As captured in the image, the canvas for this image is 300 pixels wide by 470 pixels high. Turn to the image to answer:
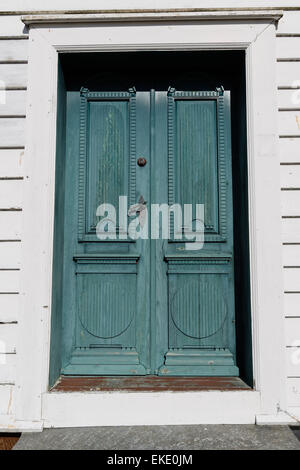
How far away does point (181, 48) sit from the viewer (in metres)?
2.77

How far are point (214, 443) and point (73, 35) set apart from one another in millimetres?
2810

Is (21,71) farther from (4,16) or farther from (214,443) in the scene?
(214,443)

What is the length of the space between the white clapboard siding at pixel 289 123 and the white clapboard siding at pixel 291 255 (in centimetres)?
71

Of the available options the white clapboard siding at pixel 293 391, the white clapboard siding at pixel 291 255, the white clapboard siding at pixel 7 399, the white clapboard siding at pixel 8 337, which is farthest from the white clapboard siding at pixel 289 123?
the white clapboard siding at pixel 7 399

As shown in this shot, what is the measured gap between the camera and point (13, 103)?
2.75 meters

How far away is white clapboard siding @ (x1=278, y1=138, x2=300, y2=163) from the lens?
268 centimetres

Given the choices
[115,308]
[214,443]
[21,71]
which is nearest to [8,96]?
[21,71]

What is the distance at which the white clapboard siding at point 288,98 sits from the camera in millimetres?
2717

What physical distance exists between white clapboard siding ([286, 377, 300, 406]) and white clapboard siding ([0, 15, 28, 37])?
3006 mm

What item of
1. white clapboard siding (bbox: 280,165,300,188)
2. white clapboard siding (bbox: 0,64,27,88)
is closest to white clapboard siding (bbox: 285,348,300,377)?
white clapboard siding (bbox: 280,165,300,188)

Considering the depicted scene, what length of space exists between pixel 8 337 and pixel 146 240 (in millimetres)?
1167

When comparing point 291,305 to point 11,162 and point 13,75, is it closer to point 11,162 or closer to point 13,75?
point 11,162

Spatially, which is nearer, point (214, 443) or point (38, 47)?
point (214, 443)
